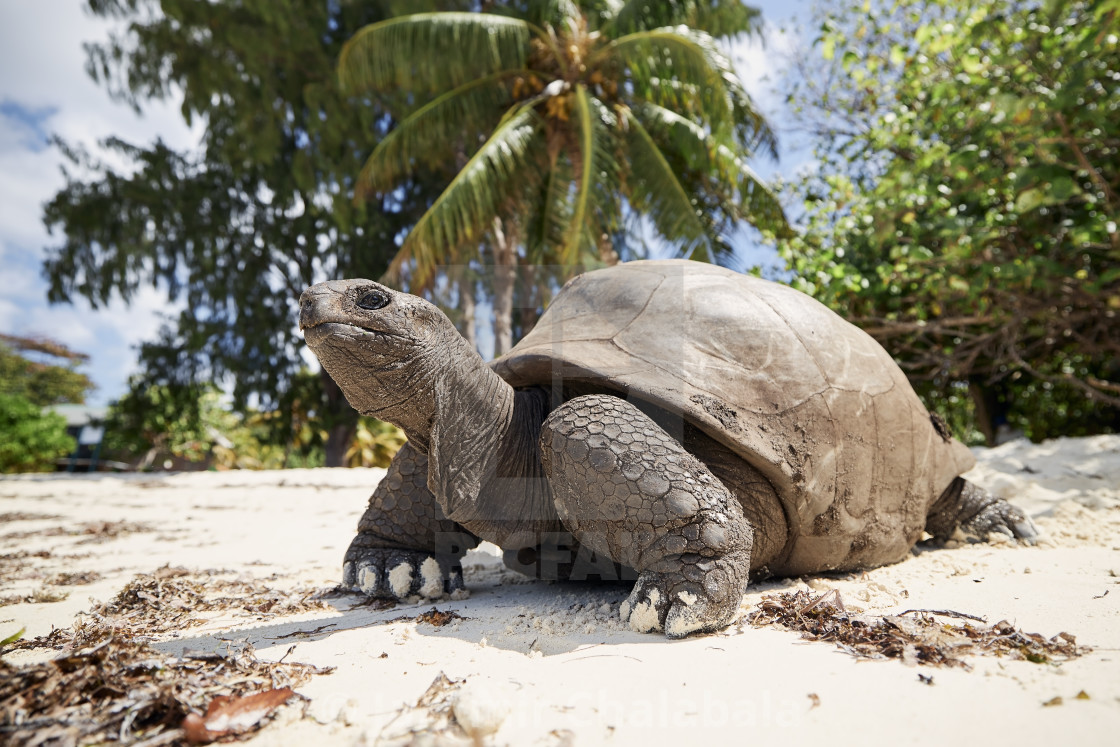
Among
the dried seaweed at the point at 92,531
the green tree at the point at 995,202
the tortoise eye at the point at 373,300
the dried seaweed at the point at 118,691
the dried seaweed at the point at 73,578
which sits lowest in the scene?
the dried seaweed at the point at 92,531

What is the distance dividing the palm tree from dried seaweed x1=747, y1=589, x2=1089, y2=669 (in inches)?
300

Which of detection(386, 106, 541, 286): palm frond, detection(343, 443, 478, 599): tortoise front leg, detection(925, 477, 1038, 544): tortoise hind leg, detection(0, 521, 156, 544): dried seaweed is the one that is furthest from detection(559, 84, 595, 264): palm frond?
detection(343, 443, 478, 599): tortoise front leg

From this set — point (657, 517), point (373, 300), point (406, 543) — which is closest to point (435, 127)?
point (406, 543)

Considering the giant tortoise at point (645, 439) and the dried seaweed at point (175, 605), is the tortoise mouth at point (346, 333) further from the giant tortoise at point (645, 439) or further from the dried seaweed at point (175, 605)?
the dried seaweed at point (175, 605)

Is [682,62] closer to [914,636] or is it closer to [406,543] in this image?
[406,543]

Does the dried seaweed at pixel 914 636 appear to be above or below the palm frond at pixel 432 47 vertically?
below

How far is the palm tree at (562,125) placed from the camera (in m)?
9.80

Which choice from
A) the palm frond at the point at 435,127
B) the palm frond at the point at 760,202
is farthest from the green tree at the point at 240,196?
the palm frond at the point at 760,202

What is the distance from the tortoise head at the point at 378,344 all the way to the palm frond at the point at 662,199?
27.4ft

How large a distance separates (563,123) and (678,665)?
34.2ft

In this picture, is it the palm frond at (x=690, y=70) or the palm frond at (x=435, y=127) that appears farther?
the palm frond at (x=435, y=127)

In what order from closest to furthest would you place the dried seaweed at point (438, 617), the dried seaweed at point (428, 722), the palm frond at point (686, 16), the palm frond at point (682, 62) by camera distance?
1. the dried seaweed at point (428, 722)
2. the dried seaweed at point (438, 617)
3. the palm frond at point (682, 62)
4. the palm frond at point (686, 16)

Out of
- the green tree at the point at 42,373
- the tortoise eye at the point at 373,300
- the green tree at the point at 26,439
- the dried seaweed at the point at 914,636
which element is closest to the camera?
the dried seaweed at the point at 914,636

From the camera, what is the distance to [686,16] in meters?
11.4
